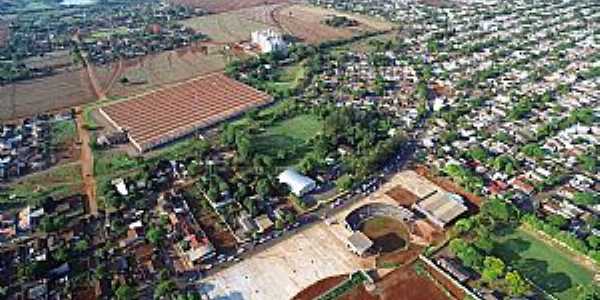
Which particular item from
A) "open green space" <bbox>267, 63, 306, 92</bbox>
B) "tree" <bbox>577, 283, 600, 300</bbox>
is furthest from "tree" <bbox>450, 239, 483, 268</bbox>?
"open green space" <bbox>267, 63, 306, 92</bbox>

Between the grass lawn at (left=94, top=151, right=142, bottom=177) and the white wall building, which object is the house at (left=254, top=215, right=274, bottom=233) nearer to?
the grass lawn at (left=94, top=151, right=142, bottom=177)

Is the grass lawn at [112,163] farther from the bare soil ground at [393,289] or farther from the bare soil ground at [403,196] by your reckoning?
the bare soil ground at [403,196]

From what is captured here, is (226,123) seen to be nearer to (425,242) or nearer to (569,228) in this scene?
(425,242)

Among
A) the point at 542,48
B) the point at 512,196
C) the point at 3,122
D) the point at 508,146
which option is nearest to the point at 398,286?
the point at 512,196

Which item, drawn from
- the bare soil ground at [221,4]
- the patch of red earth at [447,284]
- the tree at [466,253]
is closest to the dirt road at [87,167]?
the patch of red earth at [447,284]

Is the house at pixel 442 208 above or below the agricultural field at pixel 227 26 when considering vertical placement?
below

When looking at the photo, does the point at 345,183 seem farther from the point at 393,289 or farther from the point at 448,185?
the point at 393,289

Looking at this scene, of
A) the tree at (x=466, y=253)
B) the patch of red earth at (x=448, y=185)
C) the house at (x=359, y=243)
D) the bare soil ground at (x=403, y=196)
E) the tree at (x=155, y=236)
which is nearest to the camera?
the tree at (x=466, y=253)
